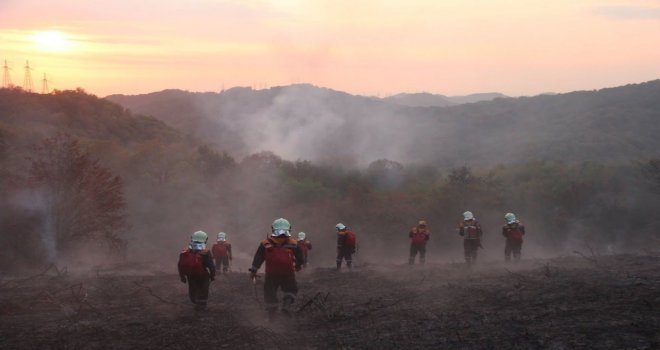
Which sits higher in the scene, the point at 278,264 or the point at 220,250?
the point at 278,264

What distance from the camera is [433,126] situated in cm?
13112

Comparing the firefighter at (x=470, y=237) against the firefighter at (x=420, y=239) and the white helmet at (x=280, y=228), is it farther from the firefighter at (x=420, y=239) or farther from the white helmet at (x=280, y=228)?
the white helmet at (x=280, y=228)

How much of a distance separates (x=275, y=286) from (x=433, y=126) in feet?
401

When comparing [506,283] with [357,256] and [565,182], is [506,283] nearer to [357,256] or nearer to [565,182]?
[357,256]

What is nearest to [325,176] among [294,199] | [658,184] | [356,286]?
[294,199]

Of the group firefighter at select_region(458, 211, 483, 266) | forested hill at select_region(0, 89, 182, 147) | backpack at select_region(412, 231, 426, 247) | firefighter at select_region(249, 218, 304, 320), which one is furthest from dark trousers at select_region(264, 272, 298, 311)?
forested hill at select_region(0, 89, 182, 147)

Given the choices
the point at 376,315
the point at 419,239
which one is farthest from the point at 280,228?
the point at 419,239

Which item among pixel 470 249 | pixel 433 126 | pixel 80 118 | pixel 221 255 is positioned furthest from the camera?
pixel 433 126

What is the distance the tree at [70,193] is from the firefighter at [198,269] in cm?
1651

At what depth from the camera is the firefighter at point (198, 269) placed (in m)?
12.4

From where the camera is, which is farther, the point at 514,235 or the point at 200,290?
the point at 514,235

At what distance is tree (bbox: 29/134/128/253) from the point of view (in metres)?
27.2

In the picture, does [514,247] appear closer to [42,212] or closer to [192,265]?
[192,265]

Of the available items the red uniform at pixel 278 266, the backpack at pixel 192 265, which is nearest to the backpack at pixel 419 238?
the backpack at pixel 192 265
